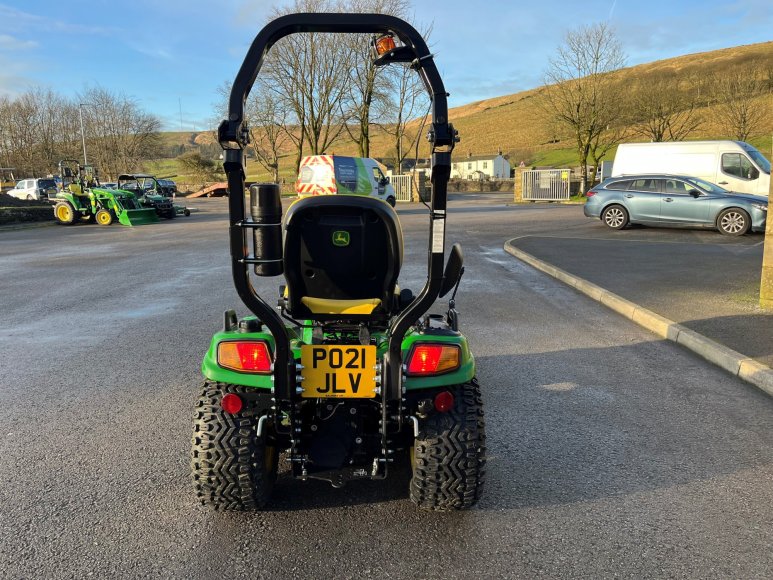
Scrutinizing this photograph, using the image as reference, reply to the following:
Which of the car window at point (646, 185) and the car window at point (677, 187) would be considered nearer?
the car window at point (677, 187)

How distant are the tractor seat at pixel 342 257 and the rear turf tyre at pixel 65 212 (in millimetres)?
23964

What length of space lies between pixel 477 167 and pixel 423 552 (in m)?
80.1

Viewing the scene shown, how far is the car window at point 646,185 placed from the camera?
16391 millimetres

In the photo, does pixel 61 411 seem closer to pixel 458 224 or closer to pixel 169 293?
pixel 169 293

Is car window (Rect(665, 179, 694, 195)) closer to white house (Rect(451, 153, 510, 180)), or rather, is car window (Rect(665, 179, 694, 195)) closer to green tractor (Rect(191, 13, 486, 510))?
green tractor (Rect(191, 13, 486, 510))

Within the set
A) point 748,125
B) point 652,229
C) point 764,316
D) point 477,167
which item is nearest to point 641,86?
point 748,125

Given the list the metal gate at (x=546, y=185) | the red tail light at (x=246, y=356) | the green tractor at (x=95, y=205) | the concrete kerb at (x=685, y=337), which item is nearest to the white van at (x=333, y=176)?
the green tractor at (x=95, y=205)

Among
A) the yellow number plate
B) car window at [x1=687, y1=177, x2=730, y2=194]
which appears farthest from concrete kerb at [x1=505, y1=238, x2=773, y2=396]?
car window at [x1=687, y1=177, x2=730, y2=194]

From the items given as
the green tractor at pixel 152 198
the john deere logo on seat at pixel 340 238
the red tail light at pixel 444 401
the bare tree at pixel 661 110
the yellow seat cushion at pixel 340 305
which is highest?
the bare tree at pixel 661 110

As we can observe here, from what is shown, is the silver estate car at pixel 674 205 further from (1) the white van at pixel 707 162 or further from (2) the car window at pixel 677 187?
(1) the white van at pixel 707 162

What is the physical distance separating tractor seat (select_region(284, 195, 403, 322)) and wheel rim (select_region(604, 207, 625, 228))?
15.6m

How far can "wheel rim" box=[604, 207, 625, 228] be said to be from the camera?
17.0 metres

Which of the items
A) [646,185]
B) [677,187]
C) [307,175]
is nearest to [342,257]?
[677,187]

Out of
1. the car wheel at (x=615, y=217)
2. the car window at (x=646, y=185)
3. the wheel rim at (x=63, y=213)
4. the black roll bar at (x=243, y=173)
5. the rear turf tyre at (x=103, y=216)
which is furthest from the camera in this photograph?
the wheel rim at (x=63, y=213)
